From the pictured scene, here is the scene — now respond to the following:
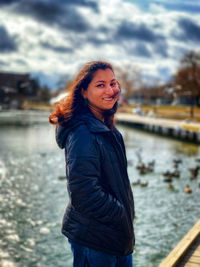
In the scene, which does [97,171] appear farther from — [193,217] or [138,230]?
[193,217]

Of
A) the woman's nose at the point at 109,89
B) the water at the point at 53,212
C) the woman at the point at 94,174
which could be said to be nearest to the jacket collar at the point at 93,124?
the woman at the point at 94,174

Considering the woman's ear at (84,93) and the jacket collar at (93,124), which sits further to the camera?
the woman's ear at (84,93)

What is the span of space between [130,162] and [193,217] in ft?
25.3

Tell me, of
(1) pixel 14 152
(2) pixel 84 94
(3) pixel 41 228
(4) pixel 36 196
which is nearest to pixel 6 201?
(4) pixel 36 196

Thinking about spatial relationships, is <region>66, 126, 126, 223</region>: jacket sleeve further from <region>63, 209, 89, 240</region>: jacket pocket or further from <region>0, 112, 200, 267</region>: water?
<region>0, 112, 200, 267</region>: water

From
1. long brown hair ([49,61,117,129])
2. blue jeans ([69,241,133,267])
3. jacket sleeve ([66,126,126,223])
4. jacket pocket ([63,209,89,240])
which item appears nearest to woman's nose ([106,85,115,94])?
long brown hair ([49,61,117,129])

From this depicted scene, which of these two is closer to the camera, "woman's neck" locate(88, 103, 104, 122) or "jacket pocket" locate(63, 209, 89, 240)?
"jacket pocket" locate(63, 209, 89, 240)

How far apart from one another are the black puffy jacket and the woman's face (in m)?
0.13

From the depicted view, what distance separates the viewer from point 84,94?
A: 95.0 inches

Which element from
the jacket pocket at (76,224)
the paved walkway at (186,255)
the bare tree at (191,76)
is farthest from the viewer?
the bare tree at (191,76)

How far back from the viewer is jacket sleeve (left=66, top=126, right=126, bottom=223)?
2082 mm

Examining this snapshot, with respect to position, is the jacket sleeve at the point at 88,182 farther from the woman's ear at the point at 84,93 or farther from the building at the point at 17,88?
the building at the point at 17,88

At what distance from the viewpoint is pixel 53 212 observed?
9.84 metres

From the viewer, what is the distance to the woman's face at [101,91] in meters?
2.36
